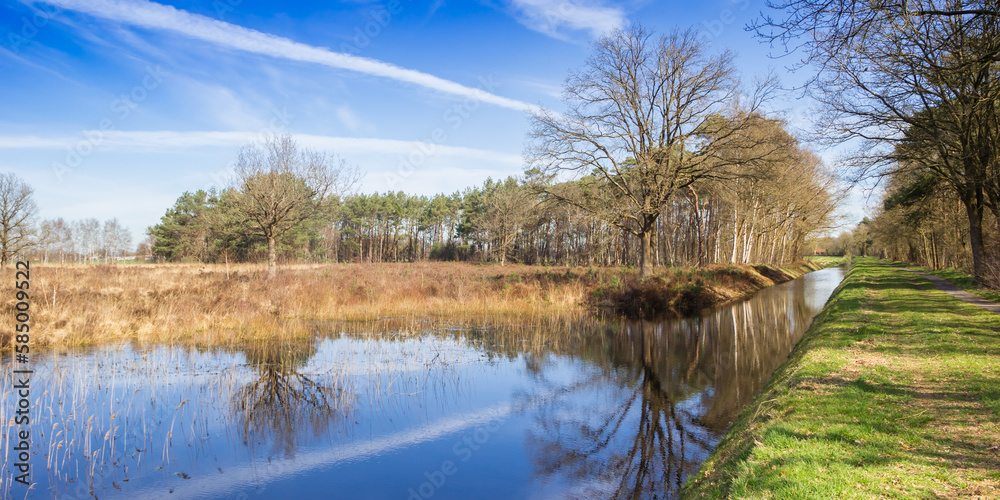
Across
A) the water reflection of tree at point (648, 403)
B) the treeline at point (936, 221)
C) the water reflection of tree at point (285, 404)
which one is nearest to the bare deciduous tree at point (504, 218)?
the treeline at point (936, 221)

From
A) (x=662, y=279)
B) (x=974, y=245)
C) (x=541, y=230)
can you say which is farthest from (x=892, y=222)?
(x=541, y=230)

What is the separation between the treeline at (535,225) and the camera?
103 feet

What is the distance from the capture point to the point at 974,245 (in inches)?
843

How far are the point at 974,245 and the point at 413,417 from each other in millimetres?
25316

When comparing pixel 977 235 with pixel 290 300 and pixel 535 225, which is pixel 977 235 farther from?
pixel 535 225

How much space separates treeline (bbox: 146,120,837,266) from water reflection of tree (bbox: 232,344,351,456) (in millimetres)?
14394

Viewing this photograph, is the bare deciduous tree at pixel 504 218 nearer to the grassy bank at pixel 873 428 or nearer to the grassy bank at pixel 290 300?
the grassy bank at pixel 290 300

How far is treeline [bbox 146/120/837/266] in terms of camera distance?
31261mm

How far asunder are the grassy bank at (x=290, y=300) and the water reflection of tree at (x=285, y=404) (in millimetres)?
4310

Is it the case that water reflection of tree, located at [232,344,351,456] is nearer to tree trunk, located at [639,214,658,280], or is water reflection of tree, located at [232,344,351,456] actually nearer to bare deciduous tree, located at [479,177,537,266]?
tree trunk, located at [639,214,658,280]

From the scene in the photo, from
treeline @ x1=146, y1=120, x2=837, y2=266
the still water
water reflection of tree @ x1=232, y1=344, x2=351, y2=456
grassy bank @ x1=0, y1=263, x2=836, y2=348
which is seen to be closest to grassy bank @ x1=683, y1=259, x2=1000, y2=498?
the still water

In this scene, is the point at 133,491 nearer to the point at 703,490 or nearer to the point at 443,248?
the point at 703,490

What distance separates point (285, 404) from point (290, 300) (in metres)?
10.5

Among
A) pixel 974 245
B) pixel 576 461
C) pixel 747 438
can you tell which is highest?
pixel 974 245
